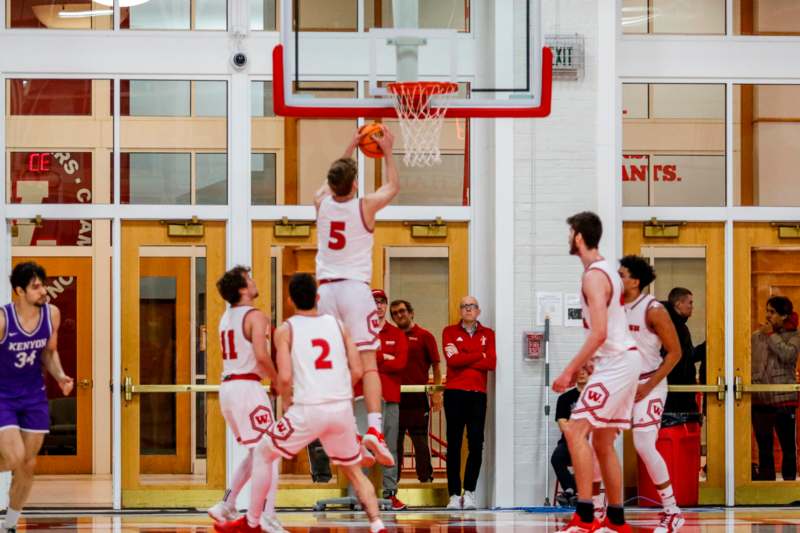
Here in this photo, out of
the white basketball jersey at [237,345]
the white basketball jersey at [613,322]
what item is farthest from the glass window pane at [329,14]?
the white basketball jersey at [613,322]

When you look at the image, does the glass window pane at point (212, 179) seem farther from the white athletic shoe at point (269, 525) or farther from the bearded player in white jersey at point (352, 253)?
the white athletic shoe at point (269, 525)

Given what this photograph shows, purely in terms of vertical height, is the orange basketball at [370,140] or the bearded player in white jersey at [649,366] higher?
the orange basketball at [370,140]

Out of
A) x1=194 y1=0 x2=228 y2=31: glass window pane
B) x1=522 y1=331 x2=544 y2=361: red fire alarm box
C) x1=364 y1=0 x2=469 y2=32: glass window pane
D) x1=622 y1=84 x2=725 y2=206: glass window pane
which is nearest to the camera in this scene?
x1=364 y1=0 x2=469 y2=32: glass window pane

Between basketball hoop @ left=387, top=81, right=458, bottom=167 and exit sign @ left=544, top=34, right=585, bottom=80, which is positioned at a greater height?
exit sign @ left=544, top=34, right=585, bottom=80

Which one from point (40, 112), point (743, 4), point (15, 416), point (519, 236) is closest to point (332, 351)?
point (15, 416)

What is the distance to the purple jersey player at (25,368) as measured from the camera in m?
9.75

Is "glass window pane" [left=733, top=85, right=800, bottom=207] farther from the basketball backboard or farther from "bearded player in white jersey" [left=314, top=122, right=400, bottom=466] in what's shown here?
"bearded player in white jersey" [left=314, top=122, right=400, bottom=466]

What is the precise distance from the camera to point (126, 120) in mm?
13711

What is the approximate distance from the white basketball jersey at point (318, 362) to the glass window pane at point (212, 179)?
16.7 feet

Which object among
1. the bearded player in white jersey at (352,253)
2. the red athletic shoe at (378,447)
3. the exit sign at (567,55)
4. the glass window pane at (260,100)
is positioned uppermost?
A: the exit sign at (567,55)

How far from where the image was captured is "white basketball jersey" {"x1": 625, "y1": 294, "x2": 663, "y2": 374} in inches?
399

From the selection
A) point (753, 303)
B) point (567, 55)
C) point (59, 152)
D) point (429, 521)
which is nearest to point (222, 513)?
point (429, 521)

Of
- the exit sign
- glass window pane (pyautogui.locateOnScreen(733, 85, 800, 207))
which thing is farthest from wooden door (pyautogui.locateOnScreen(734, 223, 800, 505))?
the exit sign

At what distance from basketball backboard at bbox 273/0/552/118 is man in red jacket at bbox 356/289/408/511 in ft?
7.78
